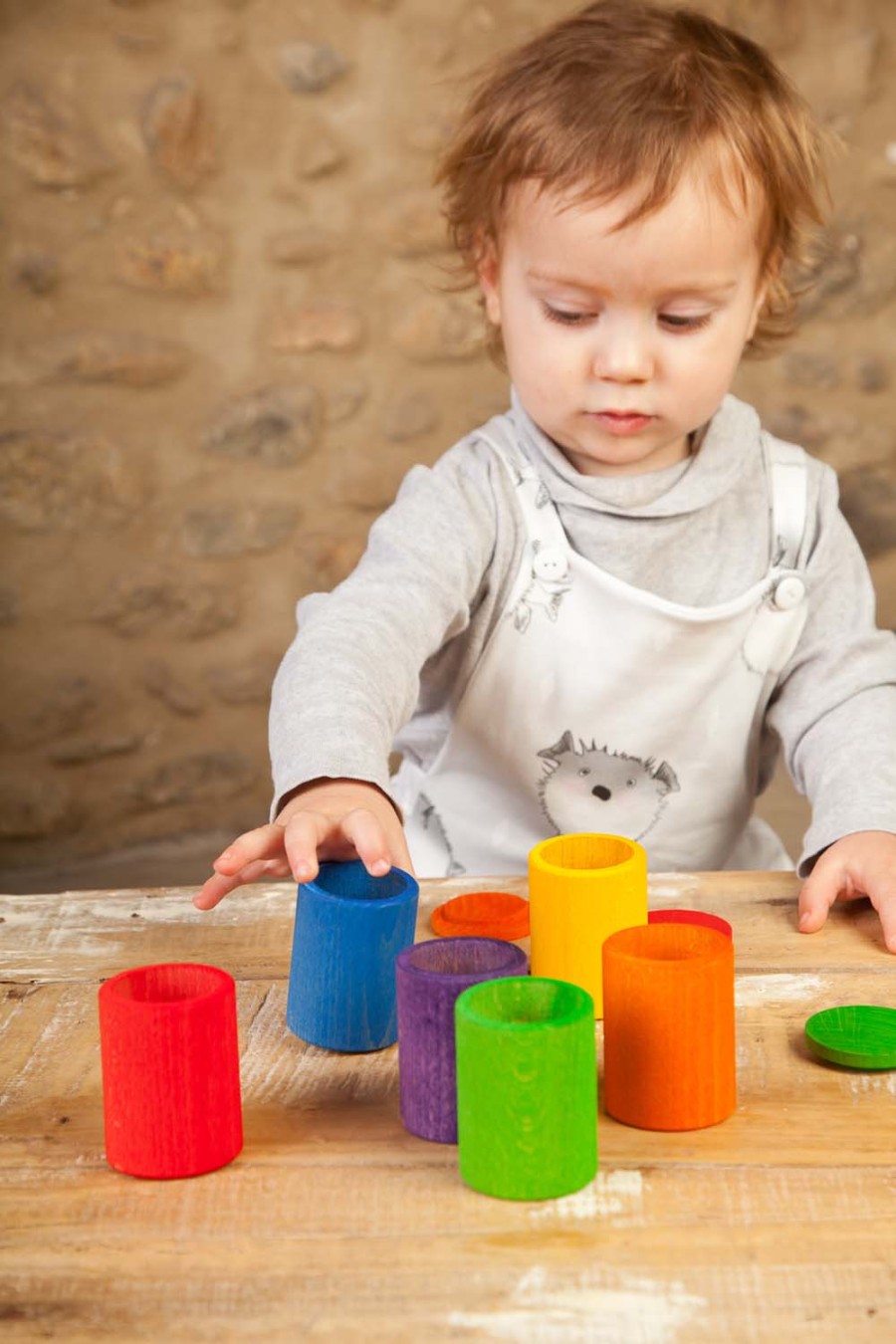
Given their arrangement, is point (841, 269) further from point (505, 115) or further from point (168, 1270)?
point (168, 1270)

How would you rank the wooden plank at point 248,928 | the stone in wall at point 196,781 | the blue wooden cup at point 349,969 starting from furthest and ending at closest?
the stone in wall at point 196,781 < the wooden plank at point 248,928 < the blue wooden cup at point 349,969

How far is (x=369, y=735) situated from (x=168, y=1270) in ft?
1.36

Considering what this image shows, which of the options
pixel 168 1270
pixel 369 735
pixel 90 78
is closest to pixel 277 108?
pixel 90 78

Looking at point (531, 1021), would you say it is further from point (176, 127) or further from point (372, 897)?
point (176, 127)

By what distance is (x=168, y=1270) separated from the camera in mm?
590

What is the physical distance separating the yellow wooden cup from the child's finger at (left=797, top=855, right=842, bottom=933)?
5.9 inches

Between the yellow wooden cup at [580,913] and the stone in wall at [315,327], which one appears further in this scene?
the stone in wall at [315,327]

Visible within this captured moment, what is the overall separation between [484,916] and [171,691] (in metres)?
1.90

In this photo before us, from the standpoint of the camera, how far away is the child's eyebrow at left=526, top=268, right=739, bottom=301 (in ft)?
3.67

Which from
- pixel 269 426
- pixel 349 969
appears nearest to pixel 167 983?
pixel 349 969

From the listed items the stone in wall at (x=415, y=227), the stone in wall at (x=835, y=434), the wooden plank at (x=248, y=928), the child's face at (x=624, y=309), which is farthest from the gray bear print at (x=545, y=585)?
the stone in wall at (x=835, y=434)

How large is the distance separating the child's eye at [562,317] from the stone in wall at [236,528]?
5.28 feet

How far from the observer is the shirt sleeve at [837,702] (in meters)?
1.08

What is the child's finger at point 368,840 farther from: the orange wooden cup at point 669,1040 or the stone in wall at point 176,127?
the stone in wall at point 176,127
